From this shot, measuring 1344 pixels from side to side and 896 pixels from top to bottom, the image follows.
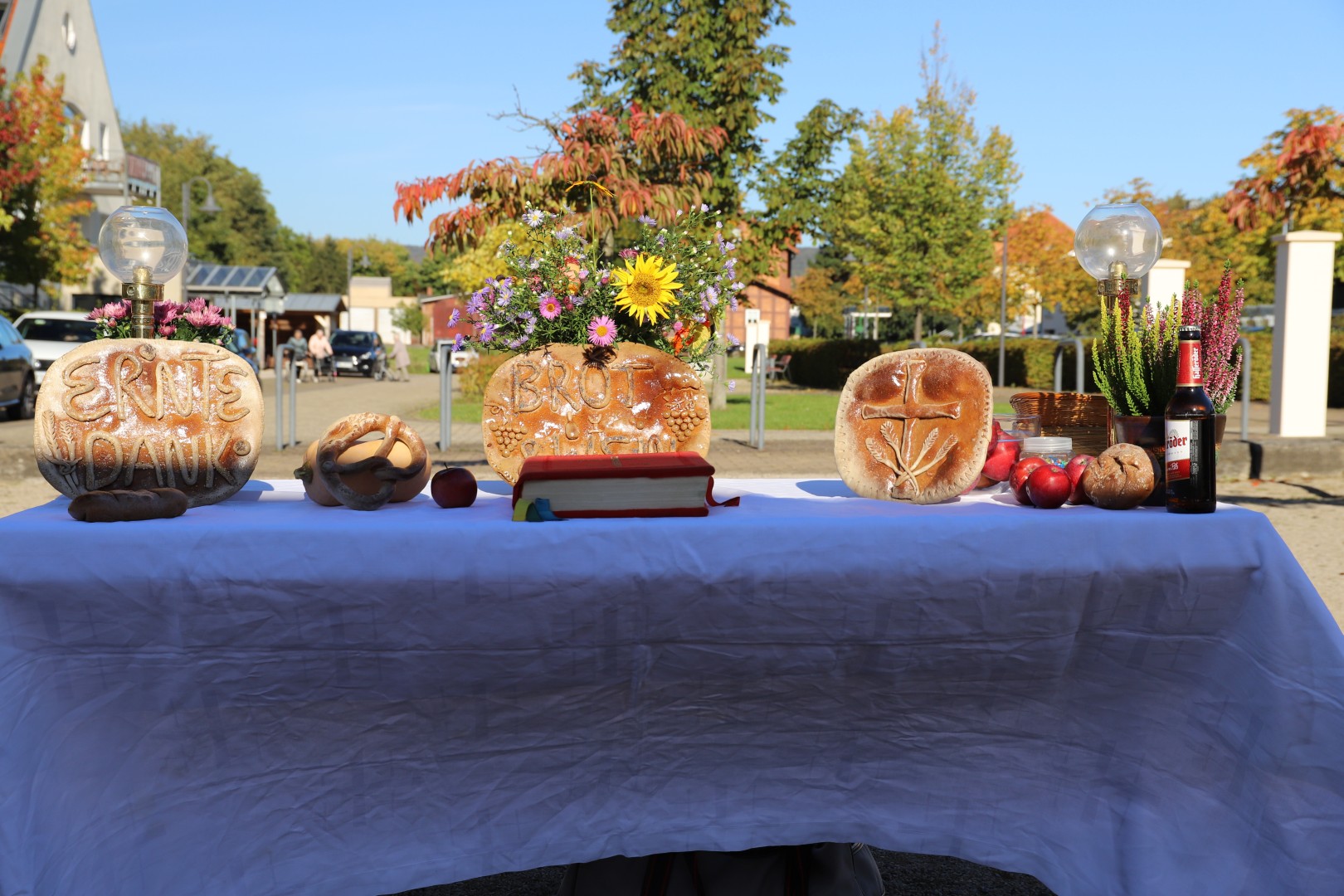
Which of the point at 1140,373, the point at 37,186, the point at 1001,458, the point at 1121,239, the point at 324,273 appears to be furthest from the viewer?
the point at 324,273

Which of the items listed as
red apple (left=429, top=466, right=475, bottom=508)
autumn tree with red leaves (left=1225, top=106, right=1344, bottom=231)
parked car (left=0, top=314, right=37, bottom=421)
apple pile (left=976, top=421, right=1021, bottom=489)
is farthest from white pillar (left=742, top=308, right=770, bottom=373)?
red apple (left=429, top=466, right=475, bottom=508)

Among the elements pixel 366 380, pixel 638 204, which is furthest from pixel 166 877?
pixel 366 380

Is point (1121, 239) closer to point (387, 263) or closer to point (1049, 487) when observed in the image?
point (1049, 487)

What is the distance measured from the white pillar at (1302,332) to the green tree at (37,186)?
2122cm

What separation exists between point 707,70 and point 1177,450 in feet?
53.0

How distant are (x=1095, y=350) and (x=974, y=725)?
101cm

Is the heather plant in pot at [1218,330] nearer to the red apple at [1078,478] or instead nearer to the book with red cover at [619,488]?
the red apple at [1078,478]

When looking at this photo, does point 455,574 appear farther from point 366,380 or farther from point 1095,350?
point 366,380

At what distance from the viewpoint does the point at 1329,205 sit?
11094 millimetres

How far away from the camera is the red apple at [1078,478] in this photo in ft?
7.48

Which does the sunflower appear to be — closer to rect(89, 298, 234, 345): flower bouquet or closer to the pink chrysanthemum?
the pink chrysanthemum

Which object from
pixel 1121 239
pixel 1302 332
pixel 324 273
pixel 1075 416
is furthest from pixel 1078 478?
pixel 324 273

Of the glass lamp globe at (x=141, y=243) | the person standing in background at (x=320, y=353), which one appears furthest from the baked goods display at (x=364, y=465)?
the person standing in background at (x=320, y=353)

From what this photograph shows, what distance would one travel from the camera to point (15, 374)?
1591cm
